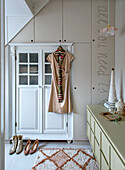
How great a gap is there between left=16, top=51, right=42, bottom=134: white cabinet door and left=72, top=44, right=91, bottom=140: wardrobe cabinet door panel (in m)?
0.70

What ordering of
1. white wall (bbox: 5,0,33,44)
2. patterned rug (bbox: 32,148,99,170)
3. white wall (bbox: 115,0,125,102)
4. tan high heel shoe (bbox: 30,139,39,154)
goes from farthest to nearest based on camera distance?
white wall (bbox: 5,0,33,44)
tan high heel shoe (bbox: 30,139,39,154)
white wall (bbox: 115,0,125,102)
patterned rug (bbox: 32,148,99,170)

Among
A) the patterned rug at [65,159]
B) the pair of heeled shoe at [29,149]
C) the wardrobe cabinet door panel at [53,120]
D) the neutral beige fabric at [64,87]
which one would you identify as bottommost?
the patterned rug at [65,159]

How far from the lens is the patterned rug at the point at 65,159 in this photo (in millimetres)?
1927

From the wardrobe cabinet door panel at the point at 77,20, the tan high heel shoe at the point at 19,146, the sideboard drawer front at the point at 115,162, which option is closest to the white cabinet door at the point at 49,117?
the tan high heel shoe at the point at 19,146

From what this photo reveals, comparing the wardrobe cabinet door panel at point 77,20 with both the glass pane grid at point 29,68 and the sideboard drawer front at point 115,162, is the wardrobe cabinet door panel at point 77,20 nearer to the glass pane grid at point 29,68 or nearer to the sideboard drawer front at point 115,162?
the glass pane grid at point 29,68

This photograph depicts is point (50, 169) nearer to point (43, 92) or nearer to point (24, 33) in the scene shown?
point (43, 92)

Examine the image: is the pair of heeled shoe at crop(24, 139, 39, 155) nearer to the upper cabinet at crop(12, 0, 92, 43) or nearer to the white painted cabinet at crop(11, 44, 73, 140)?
the white painted cabinet at crop(11, 44, 73, 140)

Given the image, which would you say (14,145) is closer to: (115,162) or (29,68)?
(29,68)

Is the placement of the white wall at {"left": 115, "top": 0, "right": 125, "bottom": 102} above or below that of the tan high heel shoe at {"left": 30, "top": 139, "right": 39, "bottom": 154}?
above

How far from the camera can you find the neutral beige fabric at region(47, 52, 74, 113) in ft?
8.48

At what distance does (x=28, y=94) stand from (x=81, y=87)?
3.42 ft

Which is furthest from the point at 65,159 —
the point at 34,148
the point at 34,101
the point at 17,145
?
the point at 34,101

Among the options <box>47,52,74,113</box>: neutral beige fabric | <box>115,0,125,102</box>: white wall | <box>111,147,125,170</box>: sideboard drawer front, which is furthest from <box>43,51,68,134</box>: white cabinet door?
<box>111,147,125,170</box>: sideboard drawer front

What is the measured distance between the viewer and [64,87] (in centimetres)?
263
